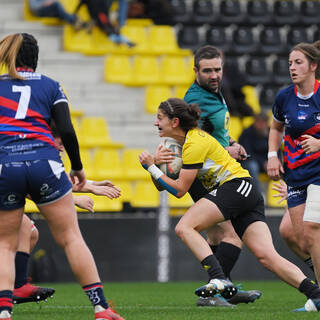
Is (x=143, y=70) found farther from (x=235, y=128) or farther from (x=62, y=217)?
(x=62, y=217)

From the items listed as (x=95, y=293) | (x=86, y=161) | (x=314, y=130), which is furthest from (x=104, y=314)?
(x=86, y=161)

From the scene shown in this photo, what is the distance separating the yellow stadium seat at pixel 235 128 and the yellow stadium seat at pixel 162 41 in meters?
1.72

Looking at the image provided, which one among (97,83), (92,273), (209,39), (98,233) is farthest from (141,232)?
(92,273)

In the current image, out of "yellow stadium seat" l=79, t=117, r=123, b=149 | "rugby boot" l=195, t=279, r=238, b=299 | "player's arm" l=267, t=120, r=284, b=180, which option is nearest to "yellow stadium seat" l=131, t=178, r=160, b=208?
"yellow stadium seat" l=79, t=117, r=123, b=149

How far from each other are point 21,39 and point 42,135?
558 millimetres

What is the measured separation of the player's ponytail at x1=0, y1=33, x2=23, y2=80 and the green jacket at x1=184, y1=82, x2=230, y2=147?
92.5 inches

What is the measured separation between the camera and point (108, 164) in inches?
521

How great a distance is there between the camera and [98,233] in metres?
11.5

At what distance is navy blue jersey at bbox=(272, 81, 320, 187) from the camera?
6.76 meters

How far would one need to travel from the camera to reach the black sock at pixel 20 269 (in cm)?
656

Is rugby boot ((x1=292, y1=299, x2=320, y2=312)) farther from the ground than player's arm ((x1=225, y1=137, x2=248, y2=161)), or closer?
closer

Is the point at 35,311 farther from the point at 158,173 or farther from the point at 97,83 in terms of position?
the point at 97,83

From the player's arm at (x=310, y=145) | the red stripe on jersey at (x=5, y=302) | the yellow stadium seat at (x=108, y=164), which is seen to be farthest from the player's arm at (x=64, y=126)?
the yellow stadium seat at (x=108, y=164)

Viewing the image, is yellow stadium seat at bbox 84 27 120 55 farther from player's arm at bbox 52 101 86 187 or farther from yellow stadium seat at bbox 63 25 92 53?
player's arm at bbox 52 101 86 187
